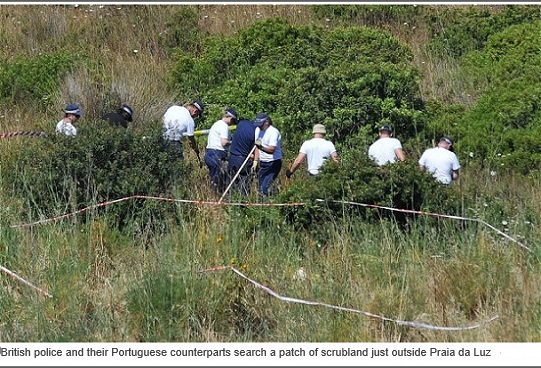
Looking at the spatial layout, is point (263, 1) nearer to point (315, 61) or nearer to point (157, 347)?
point (315, 61)

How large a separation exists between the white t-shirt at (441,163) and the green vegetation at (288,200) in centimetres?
33

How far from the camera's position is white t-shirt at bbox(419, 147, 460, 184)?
1130 cm

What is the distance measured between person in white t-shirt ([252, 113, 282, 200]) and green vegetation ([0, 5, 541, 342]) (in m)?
0.53

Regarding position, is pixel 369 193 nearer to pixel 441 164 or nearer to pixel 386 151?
pixel 441 164

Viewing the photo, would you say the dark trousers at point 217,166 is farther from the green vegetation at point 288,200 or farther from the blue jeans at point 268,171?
the blue jeans at point 268,171

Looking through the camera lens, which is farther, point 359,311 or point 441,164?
point 441,164

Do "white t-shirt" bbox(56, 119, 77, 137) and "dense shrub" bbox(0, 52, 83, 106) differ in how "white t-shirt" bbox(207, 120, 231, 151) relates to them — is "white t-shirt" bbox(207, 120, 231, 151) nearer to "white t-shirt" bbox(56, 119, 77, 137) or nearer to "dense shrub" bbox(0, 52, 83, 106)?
"white t-shirt" bbox(56, 119, 77, 137)

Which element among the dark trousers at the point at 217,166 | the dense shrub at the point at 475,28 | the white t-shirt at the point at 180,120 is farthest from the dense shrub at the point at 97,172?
the dense shrub at the point at 475,28

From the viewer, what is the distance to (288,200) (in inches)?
400

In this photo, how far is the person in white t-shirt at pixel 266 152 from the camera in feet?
40.6

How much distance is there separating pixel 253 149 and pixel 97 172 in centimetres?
254

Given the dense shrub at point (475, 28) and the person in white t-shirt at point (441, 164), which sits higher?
the dense shrub at point (475, 28)

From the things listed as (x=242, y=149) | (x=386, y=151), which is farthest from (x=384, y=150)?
(x=242, y=149)

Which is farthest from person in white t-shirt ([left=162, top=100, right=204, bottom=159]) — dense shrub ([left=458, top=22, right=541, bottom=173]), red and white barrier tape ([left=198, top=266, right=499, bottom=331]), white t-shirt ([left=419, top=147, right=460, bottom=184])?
red and white barrier tape ([left=198, top=266, right=499, bottom=331])
